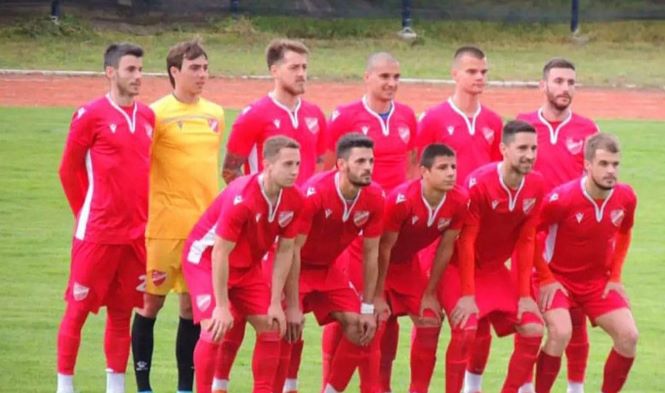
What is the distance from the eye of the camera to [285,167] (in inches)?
387

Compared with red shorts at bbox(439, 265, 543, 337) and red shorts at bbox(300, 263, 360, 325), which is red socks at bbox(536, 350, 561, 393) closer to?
red shorts at bbox(439, 265, 543, 337)

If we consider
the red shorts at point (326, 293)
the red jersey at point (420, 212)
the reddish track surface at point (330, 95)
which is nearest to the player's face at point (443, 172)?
the red jersey at point (420, 212)

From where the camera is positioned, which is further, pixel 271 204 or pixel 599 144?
pixel 599 144

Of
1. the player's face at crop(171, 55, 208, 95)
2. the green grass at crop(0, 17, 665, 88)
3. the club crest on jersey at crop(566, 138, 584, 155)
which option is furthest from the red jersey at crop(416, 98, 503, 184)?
the green grass at crop(0, 17, 665, 88)

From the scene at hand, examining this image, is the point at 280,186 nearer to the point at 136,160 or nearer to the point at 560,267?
the point at 136,160

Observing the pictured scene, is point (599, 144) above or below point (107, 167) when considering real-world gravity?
above

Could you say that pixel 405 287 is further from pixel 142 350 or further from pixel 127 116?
pixel 127 116

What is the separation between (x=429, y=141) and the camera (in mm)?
11172

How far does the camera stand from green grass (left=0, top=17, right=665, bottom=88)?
105ft

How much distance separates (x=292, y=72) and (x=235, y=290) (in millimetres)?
1641

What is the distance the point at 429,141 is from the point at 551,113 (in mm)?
891

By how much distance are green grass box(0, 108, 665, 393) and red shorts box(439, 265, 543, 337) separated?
115cm

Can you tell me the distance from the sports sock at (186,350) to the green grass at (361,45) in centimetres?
1993

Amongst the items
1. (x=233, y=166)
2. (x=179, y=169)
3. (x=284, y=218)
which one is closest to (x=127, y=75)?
(x=179, y=169)
